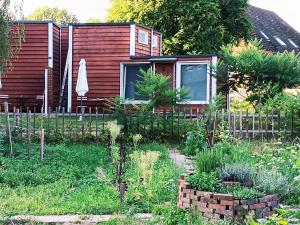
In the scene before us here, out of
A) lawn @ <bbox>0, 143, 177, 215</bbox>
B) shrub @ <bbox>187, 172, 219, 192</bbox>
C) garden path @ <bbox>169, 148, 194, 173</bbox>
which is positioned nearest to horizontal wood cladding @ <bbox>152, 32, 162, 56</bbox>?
garden path @ <bbox>169, 148, 194, 173</bbox>

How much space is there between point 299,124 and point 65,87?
35.8ft

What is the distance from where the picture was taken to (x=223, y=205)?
584cm

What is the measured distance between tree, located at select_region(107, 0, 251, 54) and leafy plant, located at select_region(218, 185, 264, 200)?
21.4 m

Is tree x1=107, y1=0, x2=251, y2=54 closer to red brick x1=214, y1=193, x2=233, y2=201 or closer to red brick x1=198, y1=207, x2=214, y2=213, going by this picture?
red brick x1=198, y1=207, x2=214, y2=213

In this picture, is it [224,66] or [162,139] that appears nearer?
[162,139]

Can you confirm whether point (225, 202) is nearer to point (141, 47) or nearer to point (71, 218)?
point (71, 218)

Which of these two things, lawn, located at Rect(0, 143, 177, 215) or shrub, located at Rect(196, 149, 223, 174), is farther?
shrub, located at Rect(196, 149, 223, 174)

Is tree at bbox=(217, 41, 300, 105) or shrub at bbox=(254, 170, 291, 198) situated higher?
tree at bbox=(217, 41, 300, 105)

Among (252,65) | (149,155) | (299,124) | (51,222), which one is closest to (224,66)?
(252,65)

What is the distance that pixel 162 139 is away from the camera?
43.4 feet

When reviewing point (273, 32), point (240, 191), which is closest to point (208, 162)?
point (240, 191)

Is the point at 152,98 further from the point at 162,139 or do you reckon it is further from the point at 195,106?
the point at 195,106

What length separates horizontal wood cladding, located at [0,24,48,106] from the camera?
19.7 metres

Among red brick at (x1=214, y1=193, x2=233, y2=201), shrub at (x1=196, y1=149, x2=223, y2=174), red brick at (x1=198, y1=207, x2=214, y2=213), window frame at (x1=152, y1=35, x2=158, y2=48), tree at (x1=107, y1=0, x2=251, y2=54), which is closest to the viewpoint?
red brick at (x1=214, y1=193, x2=233, y2=201)
